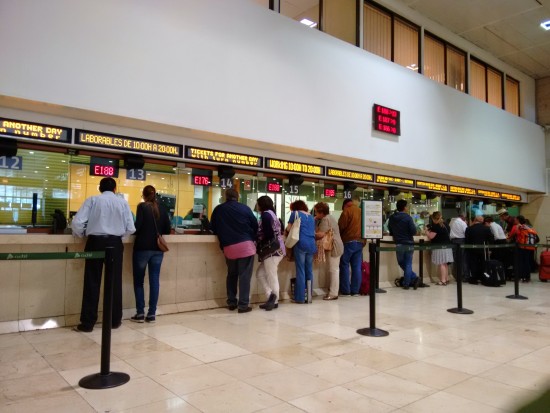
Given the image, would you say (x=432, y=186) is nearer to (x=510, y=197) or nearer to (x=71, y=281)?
(x=510, y=197)

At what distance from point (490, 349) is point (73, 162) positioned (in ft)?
17.6

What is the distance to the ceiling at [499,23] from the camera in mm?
9078

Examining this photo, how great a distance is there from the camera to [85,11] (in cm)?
482

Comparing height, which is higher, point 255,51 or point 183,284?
point 255,51

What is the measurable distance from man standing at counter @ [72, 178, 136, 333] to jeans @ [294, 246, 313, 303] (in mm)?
2718

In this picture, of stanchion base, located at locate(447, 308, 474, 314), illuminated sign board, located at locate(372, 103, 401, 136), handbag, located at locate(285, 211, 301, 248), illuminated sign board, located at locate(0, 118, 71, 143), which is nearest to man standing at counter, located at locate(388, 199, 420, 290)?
illuminated sign board, located at locate(372, 103, 401, 136)

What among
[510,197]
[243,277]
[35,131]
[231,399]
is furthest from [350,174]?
[510,197]

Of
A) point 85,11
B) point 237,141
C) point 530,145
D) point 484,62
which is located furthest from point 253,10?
point 530,145

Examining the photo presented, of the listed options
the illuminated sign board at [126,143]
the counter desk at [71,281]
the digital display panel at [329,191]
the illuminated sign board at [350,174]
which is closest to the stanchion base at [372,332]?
the counter desk at [71,281]

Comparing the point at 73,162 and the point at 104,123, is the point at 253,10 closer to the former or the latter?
the point at 104,123

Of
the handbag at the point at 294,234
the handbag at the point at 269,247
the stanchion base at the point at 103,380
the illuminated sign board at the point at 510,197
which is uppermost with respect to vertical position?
the illuminated sign board at the point at 510,197

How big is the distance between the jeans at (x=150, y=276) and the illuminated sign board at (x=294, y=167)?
2639 millimetres

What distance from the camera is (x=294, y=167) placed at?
7.36 metres

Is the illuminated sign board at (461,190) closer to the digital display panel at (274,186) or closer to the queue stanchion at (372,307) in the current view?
the digital display panel at (274,186)
